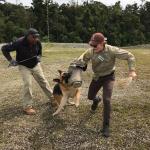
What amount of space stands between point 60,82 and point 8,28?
59.5m

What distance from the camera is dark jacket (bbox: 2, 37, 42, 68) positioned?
9768 mm

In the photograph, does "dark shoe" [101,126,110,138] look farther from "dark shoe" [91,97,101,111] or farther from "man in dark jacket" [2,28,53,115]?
"man in dark jacket" [2,28,53,115]

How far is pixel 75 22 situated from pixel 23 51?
2471 inches

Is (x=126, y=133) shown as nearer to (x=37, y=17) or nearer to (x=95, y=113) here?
(x=95, y=113)

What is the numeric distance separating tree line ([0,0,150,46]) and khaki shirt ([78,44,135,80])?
59179 mm

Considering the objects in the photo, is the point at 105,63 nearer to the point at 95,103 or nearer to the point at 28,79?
the point at 95,103

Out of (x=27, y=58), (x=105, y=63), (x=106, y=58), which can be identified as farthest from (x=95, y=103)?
(x=27, y=58)

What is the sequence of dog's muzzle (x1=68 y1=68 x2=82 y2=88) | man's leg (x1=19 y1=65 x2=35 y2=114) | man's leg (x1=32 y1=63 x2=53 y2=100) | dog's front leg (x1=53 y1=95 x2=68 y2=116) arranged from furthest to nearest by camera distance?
man's leg (x1=32 y1=63 x2=53 y2=100), man's leg (x1=19 y1=65 x2=35 y2=114), dog's front leg (x1=53 y1=95 x2=68 y2=116), dog's muzzle (x1=68 y1=68 x2=82 y2=88)

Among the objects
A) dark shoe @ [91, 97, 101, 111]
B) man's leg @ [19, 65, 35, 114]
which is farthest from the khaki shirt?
man's leg @ [19, 65, 35, 114]

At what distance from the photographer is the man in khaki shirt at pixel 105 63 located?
27.3ft

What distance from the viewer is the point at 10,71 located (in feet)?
58.2

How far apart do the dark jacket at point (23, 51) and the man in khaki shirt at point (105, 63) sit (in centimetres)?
158

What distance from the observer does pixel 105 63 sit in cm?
865

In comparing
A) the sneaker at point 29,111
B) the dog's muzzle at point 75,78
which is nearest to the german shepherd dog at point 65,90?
the dog's muzzle at point 75,78
